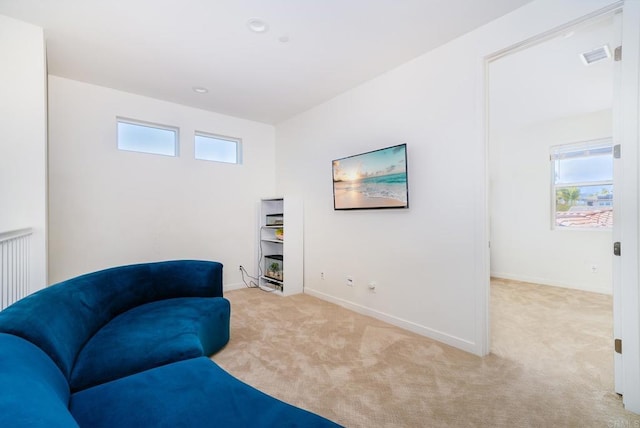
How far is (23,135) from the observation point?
2.38 meters

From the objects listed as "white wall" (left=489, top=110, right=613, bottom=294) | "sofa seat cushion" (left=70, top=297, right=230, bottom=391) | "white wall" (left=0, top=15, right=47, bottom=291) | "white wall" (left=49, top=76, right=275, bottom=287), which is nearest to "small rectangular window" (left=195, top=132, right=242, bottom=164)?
"white wall" (left=49, top=76, right=275, bottom=287)

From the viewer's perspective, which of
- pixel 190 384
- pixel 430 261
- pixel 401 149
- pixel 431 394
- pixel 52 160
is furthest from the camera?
pixel 52 160

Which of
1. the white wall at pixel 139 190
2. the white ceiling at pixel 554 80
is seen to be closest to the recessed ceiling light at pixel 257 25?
the white ceiling at pixel 554 80

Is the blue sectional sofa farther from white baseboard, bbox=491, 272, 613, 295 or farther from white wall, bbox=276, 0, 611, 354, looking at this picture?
white baseboard, bbox=491, 272, 613, 295

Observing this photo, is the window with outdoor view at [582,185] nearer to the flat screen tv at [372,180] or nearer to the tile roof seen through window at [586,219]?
the tile roof seen through window at [586,219]

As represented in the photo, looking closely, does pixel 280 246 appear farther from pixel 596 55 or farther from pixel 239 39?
pixel 596 55

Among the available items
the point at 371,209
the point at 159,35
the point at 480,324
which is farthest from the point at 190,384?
the point at 159,35

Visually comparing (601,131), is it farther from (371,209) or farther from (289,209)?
(289,209)

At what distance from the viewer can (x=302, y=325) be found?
3.10 m

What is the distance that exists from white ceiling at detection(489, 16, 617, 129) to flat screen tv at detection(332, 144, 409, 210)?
1.31m

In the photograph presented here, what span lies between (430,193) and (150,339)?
255 cm

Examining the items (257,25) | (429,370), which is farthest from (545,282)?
(257,25)

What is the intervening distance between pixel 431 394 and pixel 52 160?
4.39 metres

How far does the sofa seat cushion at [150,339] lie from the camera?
1556mm
